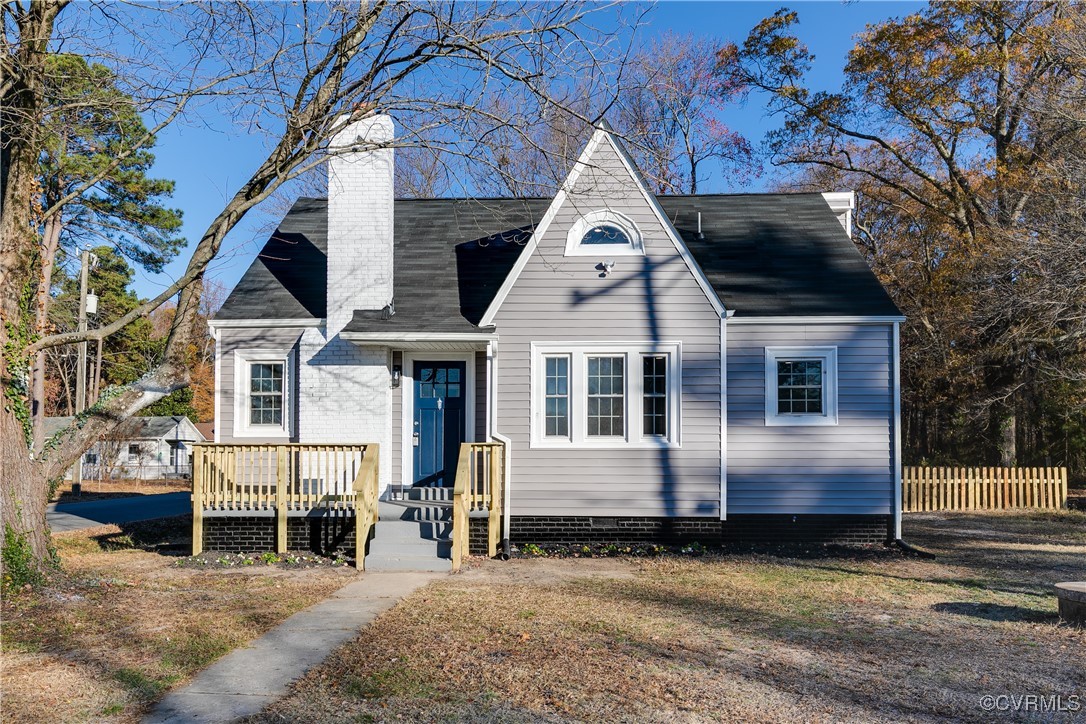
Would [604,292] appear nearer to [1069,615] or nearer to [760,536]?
[760,536]

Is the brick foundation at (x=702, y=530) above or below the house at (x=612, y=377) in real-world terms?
below

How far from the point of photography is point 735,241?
14.6m

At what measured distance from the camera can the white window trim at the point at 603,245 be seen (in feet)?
41.3

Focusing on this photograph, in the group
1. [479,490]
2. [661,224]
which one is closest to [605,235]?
[661,224]

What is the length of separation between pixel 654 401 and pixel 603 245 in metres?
2.45

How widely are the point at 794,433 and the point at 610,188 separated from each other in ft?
15.0

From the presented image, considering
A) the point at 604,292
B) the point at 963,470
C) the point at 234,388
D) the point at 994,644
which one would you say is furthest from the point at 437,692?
the point at 963,470

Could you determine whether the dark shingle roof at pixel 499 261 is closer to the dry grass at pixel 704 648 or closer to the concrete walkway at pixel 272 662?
the dry grass at pixel 704 648

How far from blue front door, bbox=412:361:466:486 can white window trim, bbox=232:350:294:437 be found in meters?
1.93

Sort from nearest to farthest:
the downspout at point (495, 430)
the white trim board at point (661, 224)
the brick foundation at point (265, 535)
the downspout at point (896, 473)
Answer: the brick foundation at point (265, 535) < the downspout at point (495, 430) < the downspout at point (896, 473) < the white trim board at point (661, 224)

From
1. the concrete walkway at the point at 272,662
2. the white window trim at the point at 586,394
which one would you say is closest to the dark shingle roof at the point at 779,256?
the white window trim at the point at 586,394

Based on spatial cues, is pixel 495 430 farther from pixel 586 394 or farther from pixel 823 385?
pixel 823 385

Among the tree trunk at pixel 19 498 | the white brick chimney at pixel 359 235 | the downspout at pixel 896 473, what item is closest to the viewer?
the tree trunk at pixel 19 498

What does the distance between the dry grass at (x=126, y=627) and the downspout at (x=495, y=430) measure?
2.51 metres
